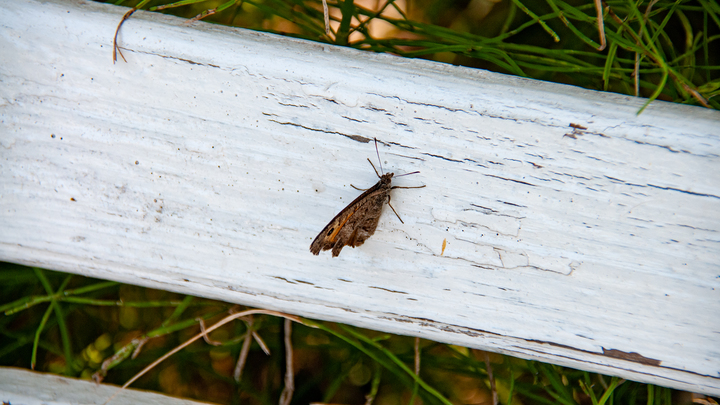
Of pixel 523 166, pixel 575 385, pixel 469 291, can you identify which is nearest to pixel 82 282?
pixel 469 291

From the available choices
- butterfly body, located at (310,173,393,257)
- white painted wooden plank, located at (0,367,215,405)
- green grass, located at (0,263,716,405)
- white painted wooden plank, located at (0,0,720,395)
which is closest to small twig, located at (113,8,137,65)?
white painted wooden plank, located at (0,0,720,395)

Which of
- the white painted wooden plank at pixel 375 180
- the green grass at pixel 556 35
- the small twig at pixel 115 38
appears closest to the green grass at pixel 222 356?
the white painted wooden plank at pixel 375 180

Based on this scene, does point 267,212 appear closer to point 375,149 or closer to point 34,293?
point 375,149

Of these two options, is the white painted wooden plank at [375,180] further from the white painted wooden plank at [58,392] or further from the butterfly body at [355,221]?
the white painted wooden plank at [58,392]

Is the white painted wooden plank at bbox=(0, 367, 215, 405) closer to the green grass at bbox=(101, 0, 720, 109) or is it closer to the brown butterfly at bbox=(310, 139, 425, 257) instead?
the brown butterfly at bbox=(310, 139, 425, 257)

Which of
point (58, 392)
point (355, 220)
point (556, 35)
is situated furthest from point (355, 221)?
point (58, 392)

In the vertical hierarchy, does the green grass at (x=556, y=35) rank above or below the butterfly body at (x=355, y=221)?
above
